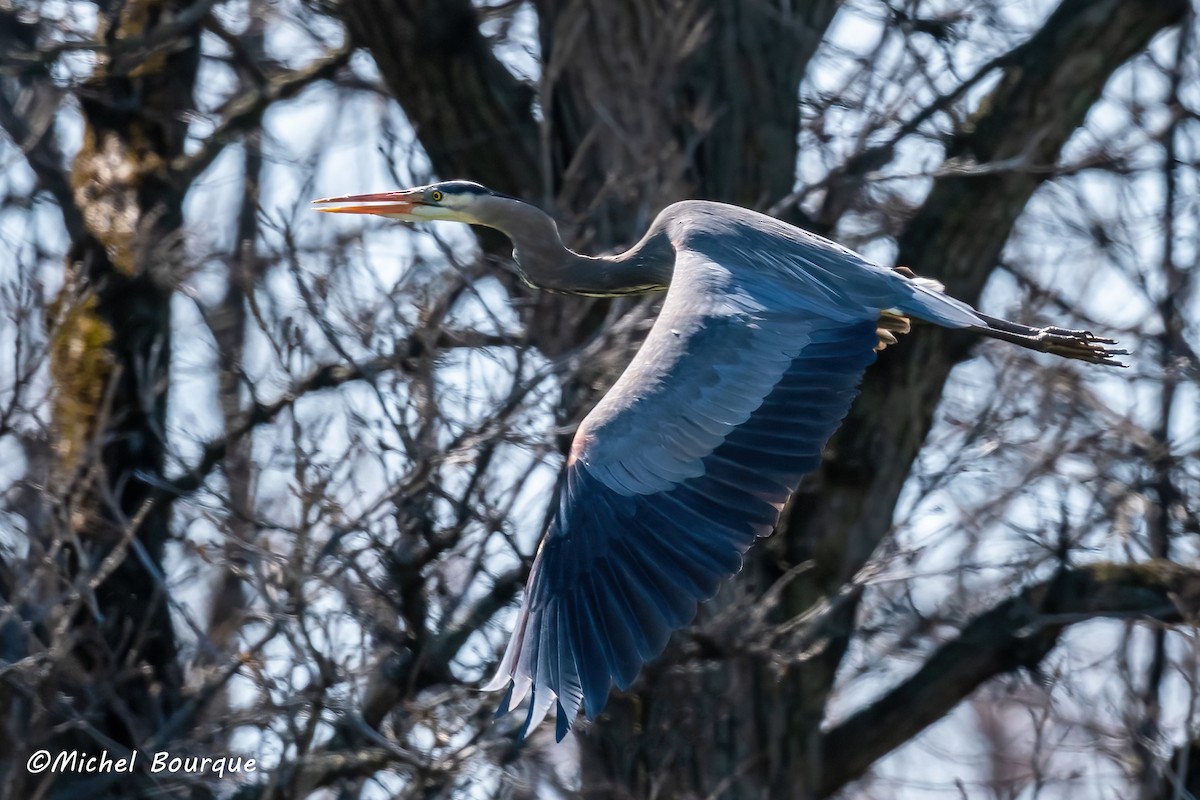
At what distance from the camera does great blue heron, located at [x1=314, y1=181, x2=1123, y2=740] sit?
4.77 metres

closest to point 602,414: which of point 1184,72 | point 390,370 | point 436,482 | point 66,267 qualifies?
point 436,482

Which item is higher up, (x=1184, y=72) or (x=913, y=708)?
(x=1184, y=72)

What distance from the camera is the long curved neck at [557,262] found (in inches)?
258

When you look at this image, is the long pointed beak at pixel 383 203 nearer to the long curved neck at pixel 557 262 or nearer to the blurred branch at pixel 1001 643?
the long curved neck at pixel 557 262

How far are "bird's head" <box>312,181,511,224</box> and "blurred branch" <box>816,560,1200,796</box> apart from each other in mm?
3753

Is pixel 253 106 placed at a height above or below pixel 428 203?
above

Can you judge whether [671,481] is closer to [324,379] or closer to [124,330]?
[324,379]

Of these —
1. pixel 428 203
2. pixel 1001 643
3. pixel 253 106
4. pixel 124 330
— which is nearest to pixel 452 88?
pixel 253 106

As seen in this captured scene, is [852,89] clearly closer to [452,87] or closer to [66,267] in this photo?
[452,87]

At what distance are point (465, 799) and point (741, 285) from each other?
7.79ft

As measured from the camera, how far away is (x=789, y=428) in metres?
5.12

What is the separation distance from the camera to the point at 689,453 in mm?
5098

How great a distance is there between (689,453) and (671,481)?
0.33 feet

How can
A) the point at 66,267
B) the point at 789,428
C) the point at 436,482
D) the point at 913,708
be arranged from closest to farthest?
the point at 789,428 < the point at 436,482 < the point at 66,267 < the point at 913,708
